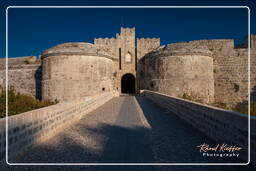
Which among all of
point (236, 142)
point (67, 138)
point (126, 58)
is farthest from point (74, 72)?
point (236, 142)

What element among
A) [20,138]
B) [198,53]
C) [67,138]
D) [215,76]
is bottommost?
[67,138]

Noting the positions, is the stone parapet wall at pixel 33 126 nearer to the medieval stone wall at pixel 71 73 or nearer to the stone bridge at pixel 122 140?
the stone bridge at pixel 122 140

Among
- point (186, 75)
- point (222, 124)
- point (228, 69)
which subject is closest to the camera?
point (222, 124)

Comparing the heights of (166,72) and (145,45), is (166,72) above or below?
below

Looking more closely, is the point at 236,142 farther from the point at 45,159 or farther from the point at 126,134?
the point at 45,159

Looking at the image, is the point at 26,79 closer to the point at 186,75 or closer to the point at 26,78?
the point at 26,78

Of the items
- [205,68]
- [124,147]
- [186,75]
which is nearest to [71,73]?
[186,75]

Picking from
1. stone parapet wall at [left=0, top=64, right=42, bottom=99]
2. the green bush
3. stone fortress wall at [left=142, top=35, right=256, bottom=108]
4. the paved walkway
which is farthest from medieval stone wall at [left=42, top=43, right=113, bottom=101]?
the paved walkway

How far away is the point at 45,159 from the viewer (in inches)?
114

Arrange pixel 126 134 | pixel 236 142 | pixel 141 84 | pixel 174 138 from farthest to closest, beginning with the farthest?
1. pixel 141 84
2. pixel 126 134
3. pixel 174 138
4. pixel 236 142

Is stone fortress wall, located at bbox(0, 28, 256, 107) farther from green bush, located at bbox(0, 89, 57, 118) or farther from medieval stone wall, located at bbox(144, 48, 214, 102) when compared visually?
green bush, located at bbox(0, 89, 57, 118)

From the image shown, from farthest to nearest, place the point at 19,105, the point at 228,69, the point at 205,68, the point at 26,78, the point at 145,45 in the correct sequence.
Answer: the point at 145,45 < the point at 26,78 < the point at 228,69 < the point at 205,68 < the point at 19,105

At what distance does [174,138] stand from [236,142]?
132 centimetres

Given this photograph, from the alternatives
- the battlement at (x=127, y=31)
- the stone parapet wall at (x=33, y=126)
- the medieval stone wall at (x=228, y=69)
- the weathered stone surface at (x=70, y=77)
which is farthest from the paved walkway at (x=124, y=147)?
the battlement at (x=127, y=31)
